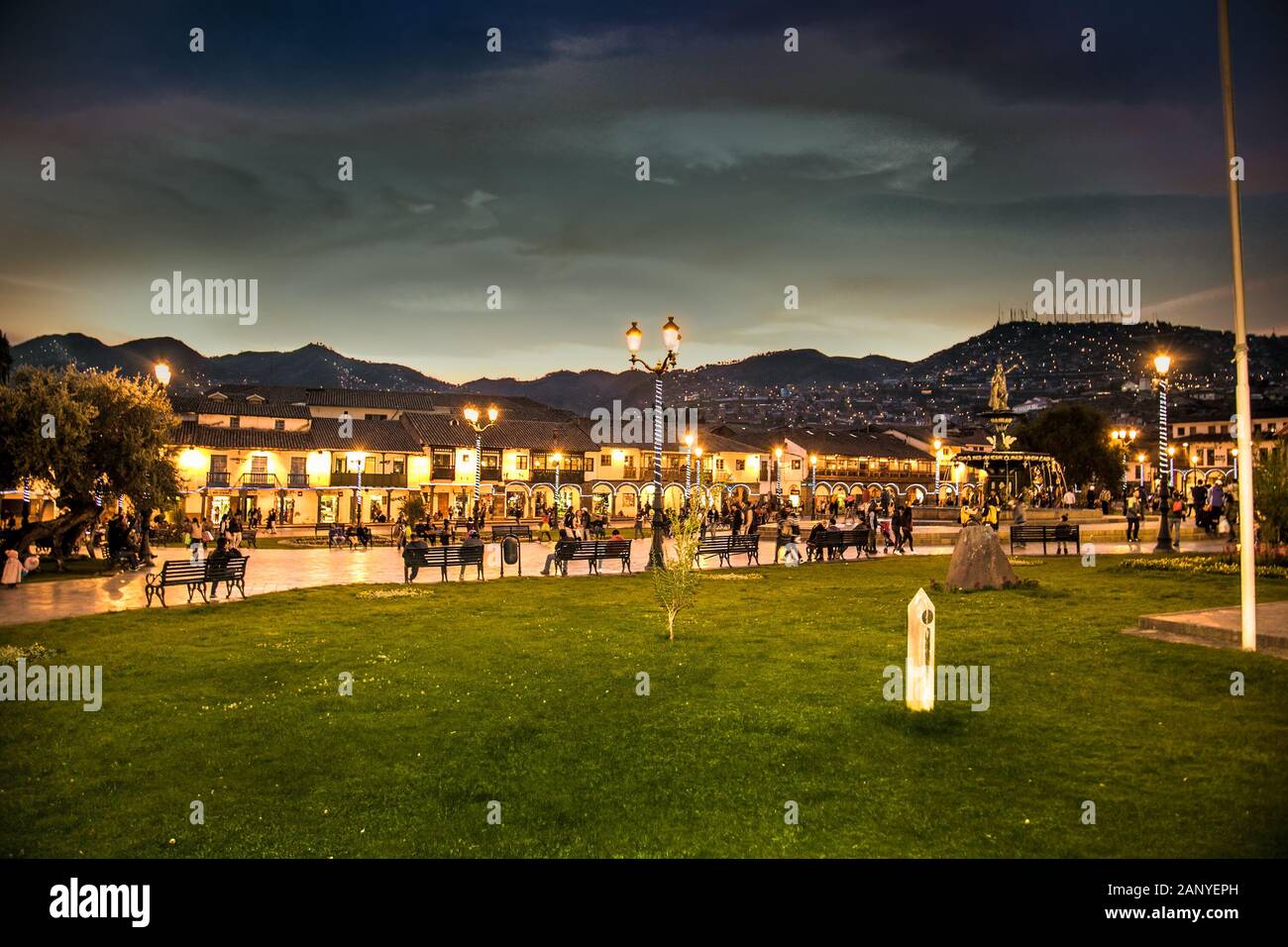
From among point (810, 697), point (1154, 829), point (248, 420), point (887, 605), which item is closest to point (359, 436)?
point (248, 420)

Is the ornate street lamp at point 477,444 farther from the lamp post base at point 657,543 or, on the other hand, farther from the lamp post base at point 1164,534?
the lamp post base at point 1164,534

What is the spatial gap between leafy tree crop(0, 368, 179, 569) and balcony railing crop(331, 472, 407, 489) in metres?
31.7

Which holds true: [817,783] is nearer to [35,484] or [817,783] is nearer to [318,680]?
[318,680]

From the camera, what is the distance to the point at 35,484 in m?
23.0

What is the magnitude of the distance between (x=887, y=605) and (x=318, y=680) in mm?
9736

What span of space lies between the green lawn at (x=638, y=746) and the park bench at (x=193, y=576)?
2517 millimetres

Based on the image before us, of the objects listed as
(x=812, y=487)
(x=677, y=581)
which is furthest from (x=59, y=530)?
(x=812, y=487)

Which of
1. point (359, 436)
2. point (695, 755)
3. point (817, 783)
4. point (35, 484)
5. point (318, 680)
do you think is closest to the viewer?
point (817, 783)

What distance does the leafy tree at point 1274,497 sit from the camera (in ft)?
60.0

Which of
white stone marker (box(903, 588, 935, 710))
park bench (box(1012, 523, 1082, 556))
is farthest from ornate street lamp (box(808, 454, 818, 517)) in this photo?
white stone marker (box(903, 588, 935, 710))

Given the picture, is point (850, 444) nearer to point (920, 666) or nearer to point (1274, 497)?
point (1274, 497)

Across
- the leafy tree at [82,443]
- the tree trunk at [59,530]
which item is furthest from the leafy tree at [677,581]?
the tree trunk at [59,530]

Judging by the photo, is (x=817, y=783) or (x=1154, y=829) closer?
(x=1154, y=829)
